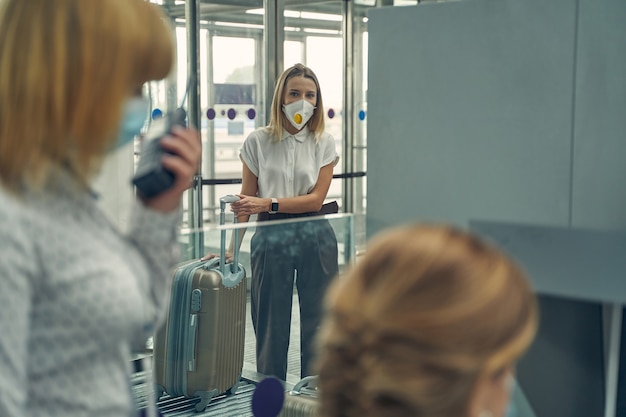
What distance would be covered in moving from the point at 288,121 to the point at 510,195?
173 centimetres

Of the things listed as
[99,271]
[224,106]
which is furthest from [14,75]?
[224,106]

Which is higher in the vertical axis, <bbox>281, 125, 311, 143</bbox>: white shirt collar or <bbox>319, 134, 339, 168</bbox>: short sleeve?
<bbox>281, 125, 311, 143</bbox>: white shirt collar

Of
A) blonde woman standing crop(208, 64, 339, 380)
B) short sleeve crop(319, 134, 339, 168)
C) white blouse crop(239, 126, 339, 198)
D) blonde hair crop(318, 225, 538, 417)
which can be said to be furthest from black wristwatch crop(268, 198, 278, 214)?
blonde hair crop(318, 225, 538, 417)

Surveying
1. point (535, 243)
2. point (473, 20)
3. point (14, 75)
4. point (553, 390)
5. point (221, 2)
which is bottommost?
point (553, 390)

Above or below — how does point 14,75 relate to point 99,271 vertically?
above

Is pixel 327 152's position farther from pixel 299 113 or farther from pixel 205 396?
pixel 205 396

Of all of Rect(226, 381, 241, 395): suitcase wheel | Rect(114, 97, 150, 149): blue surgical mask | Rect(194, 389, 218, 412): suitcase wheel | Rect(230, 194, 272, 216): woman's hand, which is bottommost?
Rect(194, 389, 218, 412): suitcase wheel

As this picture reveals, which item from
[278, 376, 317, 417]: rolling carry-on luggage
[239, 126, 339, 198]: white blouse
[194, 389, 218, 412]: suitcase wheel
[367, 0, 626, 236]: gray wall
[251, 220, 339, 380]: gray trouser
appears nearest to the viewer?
[367, 0, 626, 236]: gray wall

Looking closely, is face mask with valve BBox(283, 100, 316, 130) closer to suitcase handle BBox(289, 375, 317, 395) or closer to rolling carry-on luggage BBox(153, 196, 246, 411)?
rolling carry-on luggage BBox(153, 196, 246, 411)

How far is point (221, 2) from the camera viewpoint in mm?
5180

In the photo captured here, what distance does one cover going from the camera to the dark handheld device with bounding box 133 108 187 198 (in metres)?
1.09

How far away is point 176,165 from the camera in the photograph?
3.63ft

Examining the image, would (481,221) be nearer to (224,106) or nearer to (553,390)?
(553,390)

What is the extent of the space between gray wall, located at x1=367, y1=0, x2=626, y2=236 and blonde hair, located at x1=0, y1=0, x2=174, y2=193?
1.19 meters
